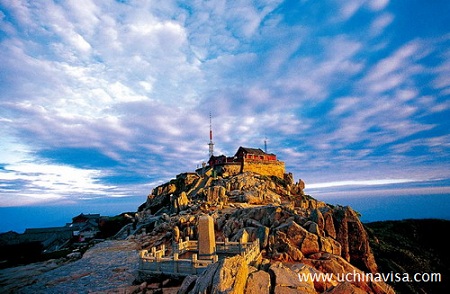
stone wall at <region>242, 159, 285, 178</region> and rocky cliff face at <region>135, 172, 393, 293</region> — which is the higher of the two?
stone wall at <region>242, 159, 285, 178</region>

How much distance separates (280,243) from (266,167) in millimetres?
49517

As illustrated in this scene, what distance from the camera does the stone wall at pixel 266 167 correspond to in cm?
6486

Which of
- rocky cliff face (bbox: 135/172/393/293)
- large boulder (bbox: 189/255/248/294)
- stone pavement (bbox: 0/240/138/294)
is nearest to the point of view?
large boulder (bbox: 189/255/248/294)

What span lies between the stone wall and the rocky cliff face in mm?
18085

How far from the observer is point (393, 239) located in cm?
5184

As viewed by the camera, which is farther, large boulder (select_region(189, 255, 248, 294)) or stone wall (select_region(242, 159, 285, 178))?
stone wall (select_region(242, 159, 285, 178))

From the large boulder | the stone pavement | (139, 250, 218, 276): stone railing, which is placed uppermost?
the large boulder

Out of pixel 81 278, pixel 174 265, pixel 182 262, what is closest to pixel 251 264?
pixel 182 262

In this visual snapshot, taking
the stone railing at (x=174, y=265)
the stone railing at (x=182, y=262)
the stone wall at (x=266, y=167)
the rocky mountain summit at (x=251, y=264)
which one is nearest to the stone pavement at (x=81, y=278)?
the rocky mountain summit at (x=251, y=264)

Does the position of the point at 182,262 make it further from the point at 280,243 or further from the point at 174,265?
the point at 280,243

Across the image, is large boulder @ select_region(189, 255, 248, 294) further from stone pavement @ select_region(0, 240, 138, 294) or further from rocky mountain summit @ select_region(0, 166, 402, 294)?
stone pavement @ select_region(0, 240, 138, 294)

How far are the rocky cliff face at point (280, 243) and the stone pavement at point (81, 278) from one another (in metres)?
6.43

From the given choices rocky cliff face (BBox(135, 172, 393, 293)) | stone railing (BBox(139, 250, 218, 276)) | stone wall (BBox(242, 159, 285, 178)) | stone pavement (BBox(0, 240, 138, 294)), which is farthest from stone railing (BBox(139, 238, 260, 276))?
stone wall (BBox(242, 159, 285, 178))

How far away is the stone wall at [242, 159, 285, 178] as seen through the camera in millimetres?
64856
